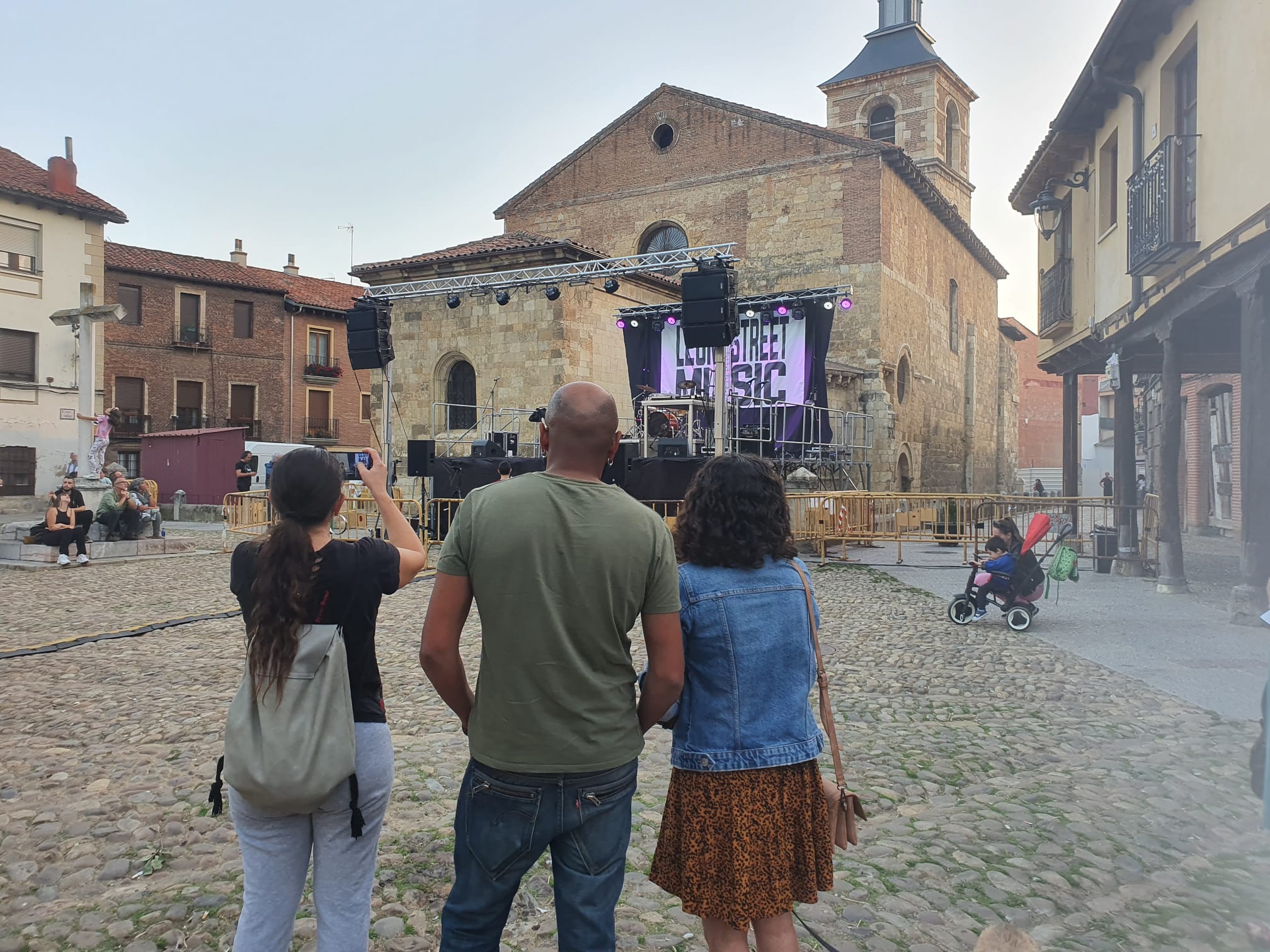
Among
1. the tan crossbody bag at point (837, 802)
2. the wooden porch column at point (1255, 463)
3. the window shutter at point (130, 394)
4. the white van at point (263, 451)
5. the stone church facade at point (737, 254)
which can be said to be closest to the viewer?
the tan crossbody bag at point (837, 802)

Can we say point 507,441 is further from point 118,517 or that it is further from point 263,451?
point 263,451

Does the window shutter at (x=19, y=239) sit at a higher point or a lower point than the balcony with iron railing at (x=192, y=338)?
higher

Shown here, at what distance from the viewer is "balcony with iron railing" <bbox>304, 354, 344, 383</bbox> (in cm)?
3862

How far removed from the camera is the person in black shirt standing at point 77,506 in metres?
13.5

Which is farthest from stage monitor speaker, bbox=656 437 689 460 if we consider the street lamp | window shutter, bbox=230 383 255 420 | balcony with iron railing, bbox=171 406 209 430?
window shutter, bbox=230 383 255 420

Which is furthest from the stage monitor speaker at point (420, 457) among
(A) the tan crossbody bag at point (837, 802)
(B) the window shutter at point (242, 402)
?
(B) the window shutter at point (242, 402)

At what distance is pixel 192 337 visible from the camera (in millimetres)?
35094

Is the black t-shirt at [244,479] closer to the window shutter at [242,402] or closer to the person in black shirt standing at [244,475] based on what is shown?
the person in black shirt standing at [244,475]

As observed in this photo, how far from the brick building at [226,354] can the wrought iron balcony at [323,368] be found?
0.15 feet

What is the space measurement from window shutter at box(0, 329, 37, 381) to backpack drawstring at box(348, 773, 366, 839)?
28800 mm

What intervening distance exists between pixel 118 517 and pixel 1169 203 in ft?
50.2

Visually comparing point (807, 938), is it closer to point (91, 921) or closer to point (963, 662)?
point (91, 921)

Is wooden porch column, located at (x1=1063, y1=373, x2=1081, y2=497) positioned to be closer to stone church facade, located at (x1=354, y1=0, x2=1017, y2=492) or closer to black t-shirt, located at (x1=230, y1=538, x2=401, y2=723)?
stone church facade, located at (x1=354, y1=0, x2=1017, y2=492)

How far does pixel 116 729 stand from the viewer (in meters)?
5.11
